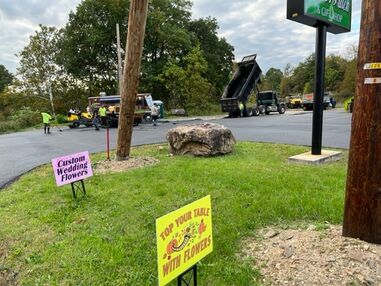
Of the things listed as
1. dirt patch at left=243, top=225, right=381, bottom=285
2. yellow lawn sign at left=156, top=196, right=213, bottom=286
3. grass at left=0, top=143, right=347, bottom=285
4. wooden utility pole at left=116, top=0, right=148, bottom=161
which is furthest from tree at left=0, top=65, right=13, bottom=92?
yellow lawn sign at left=156, top=196, right=213, bottom=286

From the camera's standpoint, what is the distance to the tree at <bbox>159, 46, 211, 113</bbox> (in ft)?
104

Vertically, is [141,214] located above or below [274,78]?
below

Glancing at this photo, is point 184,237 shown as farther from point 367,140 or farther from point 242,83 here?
point 242,83

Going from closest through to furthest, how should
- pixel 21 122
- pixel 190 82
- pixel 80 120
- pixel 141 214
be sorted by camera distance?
pixel 141 214 → pixel 80 120 → pixel 21 122 → pixel 190 82

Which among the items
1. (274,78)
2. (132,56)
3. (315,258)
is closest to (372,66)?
(315,258)

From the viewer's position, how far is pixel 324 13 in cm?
634

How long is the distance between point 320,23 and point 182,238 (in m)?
6.00

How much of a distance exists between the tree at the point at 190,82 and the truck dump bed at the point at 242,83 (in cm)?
772

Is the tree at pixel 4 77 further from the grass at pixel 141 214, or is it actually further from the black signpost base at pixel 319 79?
the black signpost base at pixel 319 79

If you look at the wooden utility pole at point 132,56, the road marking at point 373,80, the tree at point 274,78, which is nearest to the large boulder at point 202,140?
the wooden utility pole at point 132,56

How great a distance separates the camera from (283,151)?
8039 mm

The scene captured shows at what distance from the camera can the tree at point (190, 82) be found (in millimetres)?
31570

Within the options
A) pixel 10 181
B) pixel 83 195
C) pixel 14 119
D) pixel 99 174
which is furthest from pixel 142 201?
pixel 14 119

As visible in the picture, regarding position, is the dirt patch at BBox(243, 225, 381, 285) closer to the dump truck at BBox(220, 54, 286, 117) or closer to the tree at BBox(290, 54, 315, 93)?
the dump truck at BBox(220, 54, 286, 117)
